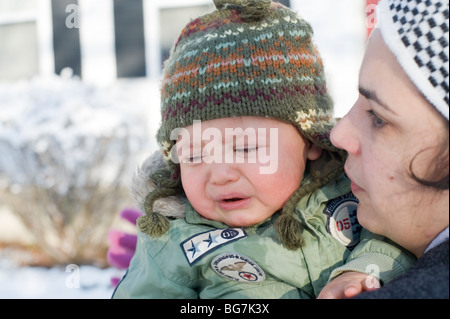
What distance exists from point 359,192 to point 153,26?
7.47 m

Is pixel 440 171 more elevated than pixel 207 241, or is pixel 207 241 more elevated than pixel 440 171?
pixel 440 171

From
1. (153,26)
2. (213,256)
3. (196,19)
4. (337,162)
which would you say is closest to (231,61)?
(196,19)

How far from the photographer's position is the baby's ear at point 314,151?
198 cm

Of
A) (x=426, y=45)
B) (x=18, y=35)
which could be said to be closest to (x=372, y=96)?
(x=426, y=45)

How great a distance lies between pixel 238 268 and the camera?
Answer: 5.81 feet

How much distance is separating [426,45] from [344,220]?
0.78 meters

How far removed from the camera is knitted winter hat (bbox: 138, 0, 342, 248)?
6.00 ft

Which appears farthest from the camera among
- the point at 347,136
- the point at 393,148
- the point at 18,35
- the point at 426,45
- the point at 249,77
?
the point at 18,35

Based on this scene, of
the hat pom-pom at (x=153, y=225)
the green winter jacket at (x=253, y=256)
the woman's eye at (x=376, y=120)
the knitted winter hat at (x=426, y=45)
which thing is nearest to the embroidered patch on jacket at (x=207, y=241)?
the green winter jacket at (x=253, y=256)

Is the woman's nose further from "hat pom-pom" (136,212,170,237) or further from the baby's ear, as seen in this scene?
"hat pom-pom" (136,212,170,237)

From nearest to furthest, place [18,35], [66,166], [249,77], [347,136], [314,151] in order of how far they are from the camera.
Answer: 1. [347,136]
2. [249,77]
3. [314,151]
4. [66,166]
5. [18,35]

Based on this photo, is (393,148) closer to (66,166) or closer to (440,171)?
(440,171)

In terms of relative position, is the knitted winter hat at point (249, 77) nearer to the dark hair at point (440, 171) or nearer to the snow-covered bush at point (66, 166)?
the dark hair at point (440, 171)

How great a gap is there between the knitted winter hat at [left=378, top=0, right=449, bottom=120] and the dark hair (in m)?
0.07
